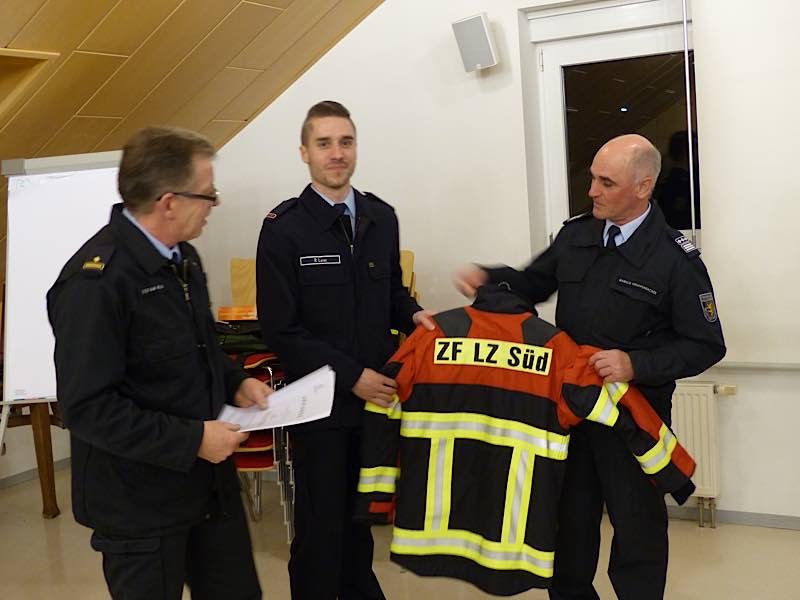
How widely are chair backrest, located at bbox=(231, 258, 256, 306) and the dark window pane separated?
5.01 feet

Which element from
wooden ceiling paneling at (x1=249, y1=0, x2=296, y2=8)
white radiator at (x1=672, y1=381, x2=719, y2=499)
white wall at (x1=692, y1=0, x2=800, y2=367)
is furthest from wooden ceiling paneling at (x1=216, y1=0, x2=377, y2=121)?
white radiator at (x1=672, y1=381, x2=719, y2=499)

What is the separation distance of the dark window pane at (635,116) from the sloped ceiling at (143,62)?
1.08 meters

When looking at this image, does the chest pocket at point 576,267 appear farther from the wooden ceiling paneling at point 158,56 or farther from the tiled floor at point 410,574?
the wooden ceiling paneling at point 158,56

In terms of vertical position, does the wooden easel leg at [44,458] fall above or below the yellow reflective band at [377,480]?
below

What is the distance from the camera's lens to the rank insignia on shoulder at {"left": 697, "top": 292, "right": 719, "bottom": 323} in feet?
7.87

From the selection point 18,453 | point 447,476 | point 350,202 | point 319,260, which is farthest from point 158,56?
point 18,453

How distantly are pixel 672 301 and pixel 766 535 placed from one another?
5.70 feet

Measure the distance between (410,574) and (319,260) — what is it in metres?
1.48

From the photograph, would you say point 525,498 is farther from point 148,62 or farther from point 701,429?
point 148,62

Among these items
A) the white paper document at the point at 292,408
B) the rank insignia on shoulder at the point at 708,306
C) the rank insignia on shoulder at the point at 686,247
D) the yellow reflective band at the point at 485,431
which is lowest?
the yellow reflective band at the point at 485,431

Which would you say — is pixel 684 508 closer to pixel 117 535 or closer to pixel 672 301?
pixel 672 301

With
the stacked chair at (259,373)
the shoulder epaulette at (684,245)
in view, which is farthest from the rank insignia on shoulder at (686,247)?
the stacked chair at (259,373)

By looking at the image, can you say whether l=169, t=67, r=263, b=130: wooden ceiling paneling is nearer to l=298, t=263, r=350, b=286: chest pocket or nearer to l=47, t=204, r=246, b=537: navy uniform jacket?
l=298, t=263, r=350, b=286: chest pocket

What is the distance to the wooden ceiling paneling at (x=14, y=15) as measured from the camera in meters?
2.95
